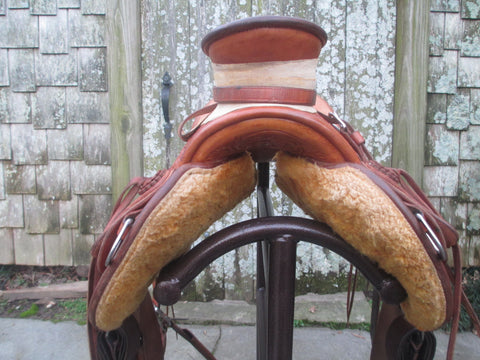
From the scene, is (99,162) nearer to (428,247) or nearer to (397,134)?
(397,134)

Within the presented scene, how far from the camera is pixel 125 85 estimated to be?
175 cm

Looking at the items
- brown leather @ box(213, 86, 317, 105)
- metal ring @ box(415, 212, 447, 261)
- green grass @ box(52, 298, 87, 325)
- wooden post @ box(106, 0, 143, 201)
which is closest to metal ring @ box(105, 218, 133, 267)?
brown leather @ box(213, 86, 317, 105)

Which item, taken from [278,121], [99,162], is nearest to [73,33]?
[99,162]

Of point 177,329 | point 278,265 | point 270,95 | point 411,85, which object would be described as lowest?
point 177,329

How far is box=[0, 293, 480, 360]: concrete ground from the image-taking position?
4.89ft

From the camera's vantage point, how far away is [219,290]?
1845mm

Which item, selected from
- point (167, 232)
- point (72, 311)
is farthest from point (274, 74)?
point (72, 311)

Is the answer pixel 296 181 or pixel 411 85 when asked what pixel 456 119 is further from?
pixel 296 181

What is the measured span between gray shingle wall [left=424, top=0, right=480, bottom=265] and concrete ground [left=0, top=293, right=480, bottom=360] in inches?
24.8

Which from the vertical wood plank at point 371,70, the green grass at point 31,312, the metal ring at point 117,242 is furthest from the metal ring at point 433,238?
the green grass at point 31,312

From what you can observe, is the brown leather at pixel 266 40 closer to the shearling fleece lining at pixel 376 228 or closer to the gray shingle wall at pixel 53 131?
the shearling fleece lining at pixel 376 228

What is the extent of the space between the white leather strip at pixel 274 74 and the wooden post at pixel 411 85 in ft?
4.60

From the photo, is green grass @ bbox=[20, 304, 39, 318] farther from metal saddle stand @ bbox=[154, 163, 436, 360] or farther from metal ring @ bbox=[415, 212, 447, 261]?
metal ring @ bbox=[415, 212, 447, 261]

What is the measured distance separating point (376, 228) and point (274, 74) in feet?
0.87
